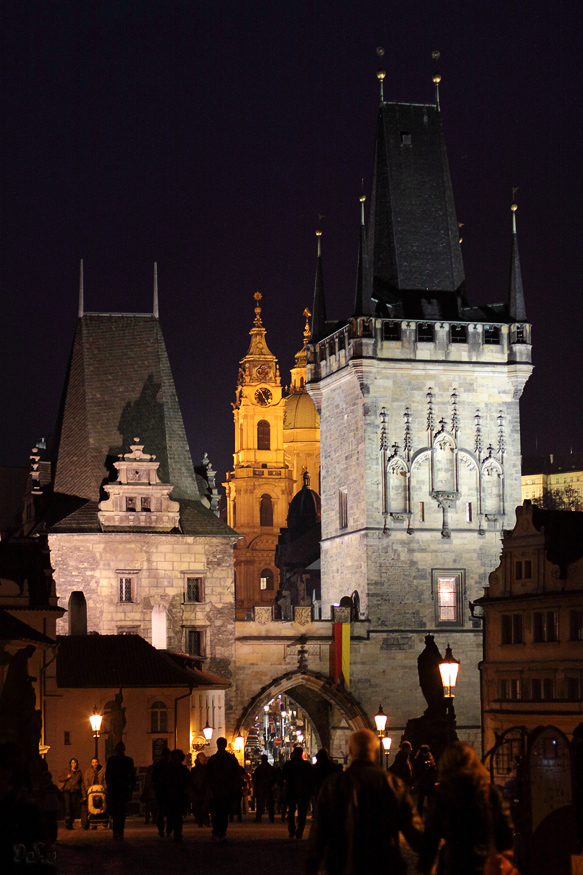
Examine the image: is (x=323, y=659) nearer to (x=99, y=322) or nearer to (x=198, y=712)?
(x=198, y=712)

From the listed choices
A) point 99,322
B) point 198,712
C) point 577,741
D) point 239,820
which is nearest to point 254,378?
point 99,322

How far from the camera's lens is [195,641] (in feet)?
184

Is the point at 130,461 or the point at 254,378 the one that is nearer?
the point at 130,461

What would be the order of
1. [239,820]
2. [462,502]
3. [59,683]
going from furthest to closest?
[462,502] → [59,683] → [239,820]

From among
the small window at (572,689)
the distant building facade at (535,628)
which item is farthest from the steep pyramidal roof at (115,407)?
the small window at (572,689)

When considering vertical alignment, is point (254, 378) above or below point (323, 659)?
above

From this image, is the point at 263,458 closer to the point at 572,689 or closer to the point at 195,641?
the point at 195,641

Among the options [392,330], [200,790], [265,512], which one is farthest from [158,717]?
A: [265,512]

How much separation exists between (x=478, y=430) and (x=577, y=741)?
45.3 m

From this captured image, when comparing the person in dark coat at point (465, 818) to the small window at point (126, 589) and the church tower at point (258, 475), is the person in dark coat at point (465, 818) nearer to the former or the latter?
the small window at point (126, 589)

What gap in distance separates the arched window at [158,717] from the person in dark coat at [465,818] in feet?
122

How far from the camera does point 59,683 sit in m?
45.8

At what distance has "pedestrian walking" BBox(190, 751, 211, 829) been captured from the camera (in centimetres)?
2231

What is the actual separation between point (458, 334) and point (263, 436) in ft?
254
